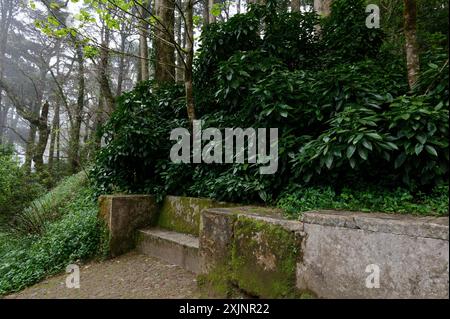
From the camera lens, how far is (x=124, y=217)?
4.26m

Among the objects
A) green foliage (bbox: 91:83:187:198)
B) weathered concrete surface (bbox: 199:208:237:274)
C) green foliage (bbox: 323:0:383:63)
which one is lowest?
weathered concrete surface (bbox: 199:208:237:274)

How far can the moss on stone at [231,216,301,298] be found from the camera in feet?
7.68

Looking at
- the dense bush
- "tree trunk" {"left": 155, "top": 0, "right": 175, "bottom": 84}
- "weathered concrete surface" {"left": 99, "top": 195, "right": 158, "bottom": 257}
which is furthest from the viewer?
"tree trunk" {"left": 155, "top": 0, "right": 175, "bottom": 84}

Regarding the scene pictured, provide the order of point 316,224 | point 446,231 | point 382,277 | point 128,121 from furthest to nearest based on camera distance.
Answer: point 128,121 < point 316,224 < point 382,277 < point 446,231

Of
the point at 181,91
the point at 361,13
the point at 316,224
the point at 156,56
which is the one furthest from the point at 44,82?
the point at 316,224

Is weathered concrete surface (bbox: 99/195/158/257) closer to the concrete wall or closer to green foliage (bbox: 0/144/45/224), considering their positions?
the concrete wall

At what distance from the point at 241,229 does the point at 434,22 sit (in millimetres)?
6538

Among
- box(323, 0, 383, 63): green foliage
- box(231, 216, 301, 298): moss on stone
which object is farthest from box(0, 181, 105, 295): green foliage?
box(323, 0, 383, 63): green foliage

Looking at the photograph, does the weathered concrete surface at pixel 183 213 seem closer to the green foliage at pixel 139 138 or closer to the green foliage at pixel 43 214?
the green foliage at pixel 139 138

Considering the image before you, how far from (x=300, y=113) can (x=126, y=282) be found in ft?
8.94

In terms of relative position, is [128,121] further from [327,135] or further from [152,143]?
[327,135]

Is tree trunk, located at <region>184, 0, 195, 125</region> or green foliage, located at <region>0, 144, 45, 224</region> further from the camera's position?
green foliage, located at <region>0, 144, 45, 224</region>

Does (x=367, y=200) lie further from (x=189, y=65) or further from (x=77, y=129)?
(x=77, y=129)

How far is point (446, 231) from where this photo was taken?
5.59 ft
